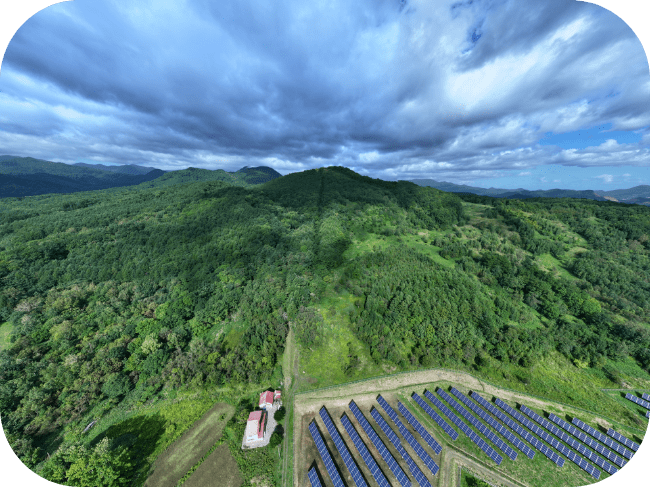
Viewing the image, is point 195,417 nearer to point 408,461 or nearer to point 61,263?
point 408,461

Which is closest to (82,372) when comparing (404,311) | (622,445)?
(404,311)

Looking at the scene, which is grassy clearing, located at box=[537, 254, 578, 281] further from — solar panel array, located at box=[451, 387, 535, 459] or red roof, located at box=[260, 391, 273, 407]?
red roof, located at box=[260, 391, 273, 407]

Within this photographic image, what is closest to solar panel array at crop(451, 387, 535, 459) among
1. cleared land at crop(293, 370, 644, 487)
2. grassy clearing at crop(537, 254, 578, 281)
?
cleared land at crop(293, 370, 644, 487)

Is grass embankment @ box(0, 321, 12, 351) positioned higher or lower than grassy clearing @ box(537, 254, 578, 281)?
lower

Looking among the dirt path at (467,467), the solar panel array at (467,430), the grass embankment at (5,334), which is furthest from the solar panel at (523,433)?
the grass embankment at (5,334)

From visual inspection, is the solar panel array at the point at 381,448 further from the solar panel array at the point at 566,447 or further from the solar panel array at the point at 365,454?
the solar panel array at the point at 566,447
